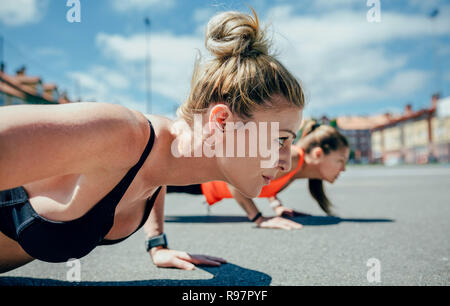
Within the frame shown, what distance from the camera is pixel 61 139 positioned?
81 cm

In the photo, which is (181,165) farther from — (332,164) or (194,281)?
(332,164)

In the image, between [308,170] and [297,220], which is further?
[308,170]

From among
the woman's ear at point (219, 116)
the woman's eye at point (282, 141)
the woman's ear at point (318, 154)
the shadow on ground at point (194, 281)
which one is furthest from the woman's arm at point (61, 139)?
the woman's ear at point (318, 154)

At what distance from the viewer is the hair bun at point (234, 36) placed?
1.14 m

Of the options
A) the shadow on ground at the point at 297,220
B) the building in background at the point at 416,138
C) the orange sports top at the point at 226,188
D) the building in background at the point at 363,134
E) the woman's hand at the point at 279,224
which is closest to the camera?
the woman's hand at the point at 279,224

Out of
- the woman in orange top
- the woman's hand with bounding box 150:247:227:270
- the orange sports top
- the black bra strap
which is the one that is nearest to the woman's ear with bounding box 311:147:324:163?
the woman in orange top

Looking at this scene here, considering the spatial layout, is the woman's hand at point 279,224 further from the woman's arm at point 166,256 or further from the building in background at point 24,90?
the building in background at point 24,90

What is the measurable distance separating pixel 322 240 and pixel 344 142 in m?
1.60

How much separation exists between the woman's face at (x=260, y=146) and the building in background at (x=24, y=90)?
2217 centimetres

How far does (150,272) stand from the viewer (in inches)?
63.2

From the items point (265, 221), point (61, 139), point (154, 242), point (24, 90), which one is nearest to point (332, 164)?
point (265, 221)

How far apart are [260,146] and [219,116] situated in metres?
0.18

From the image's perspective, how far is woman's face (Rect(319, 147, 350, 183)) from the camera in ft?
11.0

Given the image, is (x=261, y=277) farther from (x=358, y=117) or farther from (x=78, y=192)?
(x=358, y=117)
